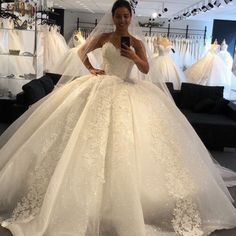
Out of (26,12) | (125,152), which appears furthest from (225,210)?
(26,12)

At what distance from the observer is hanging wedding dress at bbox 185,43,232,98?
834 centimetres

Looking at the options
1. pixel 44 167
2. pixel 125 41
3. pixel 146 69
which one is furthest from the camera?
pixel 146 69

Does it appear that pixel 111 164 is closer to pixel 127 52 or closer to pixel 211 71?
pixel 127 52

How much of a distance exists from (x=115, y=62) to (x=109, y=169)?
2.98 ft

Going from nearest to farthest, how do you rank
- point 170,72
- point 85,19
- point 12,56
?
point 12,56 → point 170,72 → point 85,19

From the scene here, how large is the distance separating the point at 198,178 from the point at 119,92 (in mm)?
880

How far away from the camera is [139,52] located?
9.50ft

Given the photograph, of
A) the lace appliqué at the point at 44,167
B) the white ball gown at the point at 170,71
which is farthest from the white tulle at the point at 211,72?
the lace appliqué at the point at 44,167

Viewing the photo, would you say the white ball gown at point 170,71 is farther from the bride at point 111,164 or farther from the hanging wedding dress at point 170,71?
the bride at point 111,164

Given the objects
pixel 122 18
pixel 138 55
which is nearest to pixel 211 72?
pixel 138 55

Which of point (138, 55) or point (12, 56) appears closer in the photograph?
point (138, 55)

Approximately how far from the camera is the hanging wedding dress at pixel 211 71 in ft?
27.4

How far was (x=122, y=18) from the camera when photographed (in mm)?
2799

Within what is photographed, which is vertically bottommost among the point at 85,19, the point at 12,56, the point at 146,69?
the point at 12,56
